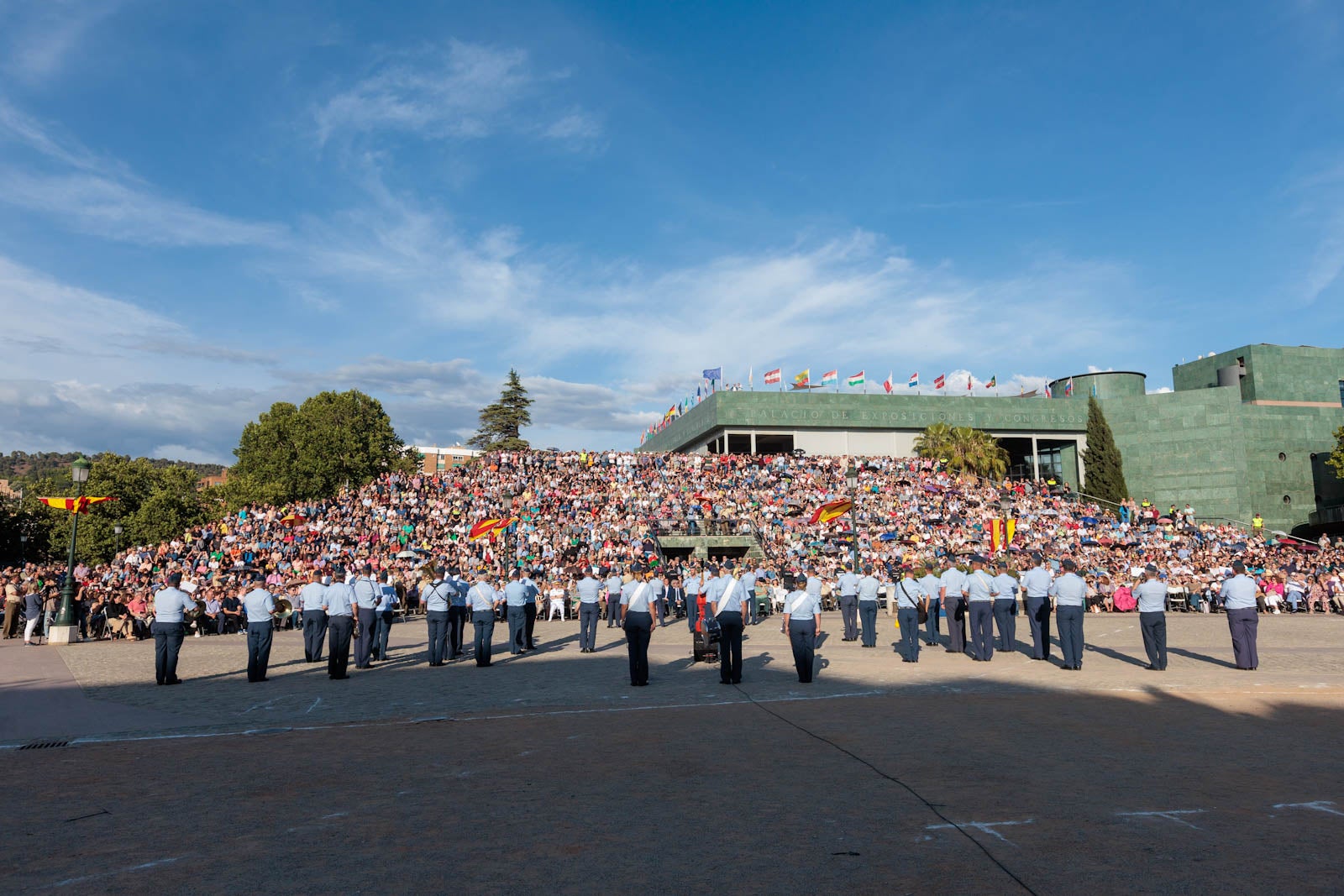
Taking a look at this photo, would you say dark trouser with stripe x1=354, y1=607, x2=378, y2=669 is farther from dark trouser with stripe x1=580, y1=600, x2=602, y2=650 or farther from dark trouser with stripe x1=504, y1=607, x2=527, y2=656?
dark trouser with stripe x1=580, y1=600, x2=602, y2=650

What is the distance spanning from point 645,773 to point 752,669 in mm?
7656

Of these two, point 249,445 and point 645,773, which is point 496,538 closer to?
point 645,773

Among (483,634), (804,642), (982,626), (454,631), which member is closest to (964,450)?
(982,626)

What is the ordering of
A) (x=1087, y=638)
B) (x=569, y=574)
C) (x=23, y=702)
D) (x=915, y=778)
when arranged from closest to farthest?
(x=915, y=778) < (x=23, y=702) < (x=1087, y=638) < (x=569, y=574)

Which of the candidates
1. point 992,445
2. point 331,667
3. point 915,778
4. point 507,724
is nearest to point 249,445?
point 992,445

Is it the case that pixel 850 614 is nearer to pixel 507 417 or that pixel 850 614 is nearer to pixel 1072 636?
pixel 1072 636

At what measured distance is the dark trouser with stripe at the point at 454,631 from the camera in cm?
1648

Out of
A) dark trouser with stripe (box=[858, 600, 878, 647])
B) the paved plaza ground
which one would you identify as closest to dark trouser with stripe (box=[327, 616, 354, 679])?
the paved plaza ground

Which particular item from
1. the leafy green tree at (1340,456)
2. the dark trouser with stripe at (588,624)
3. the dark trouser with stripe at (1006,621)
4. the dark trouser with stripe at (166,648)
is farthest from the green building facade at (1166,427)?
the dark trouser with stripe at (166,648)

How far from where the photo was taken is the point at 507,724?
9406mm

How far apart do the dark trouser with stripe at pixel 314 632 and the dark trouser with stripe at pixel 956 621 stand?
1124 centimetres

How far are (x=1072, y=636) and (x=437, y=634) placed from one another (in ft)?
35.3

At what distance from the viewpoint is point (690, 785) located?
648 cm

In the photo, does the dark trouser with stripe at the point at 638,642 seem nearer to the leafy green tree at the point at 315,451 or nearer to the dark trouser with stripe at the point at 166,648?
the dark trouser with stripe at the point at 166,648
